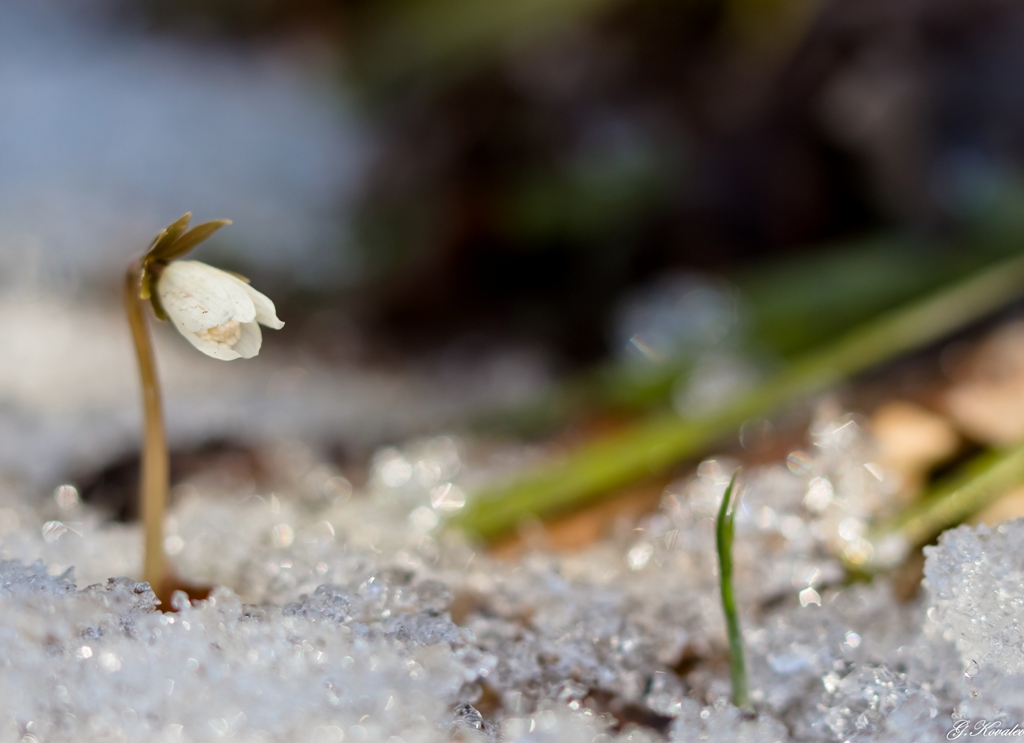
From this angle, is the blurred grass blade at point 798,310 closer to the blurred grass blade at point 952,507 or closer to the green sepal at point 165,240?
the blurred grass blade at point 952,507

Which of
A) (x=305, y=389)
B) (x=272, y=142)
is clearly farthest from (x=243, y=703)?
(x=272, y=142)

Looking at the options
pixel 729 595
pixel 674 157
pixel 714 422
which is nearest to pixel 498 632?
pixel 729 595

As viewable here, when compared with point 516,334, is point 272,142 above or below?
above

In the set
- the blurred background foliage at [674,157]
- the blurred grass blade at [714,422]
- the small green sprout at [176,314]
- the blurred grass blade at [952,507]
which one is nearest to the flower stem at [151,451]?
the small green sprout at [176,314]

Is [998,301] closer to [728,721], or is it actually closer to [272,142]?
[728,721]

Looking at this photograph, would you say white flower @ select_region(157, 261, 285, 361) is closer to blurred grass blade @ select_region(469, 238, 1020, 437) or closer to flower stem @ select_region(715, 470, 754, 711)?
flower stem @ select_region(715, 470, 754, 711)

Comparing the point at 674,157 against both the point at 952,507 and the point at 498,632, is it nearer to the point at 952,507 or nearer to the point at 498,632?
the point at 952,507
